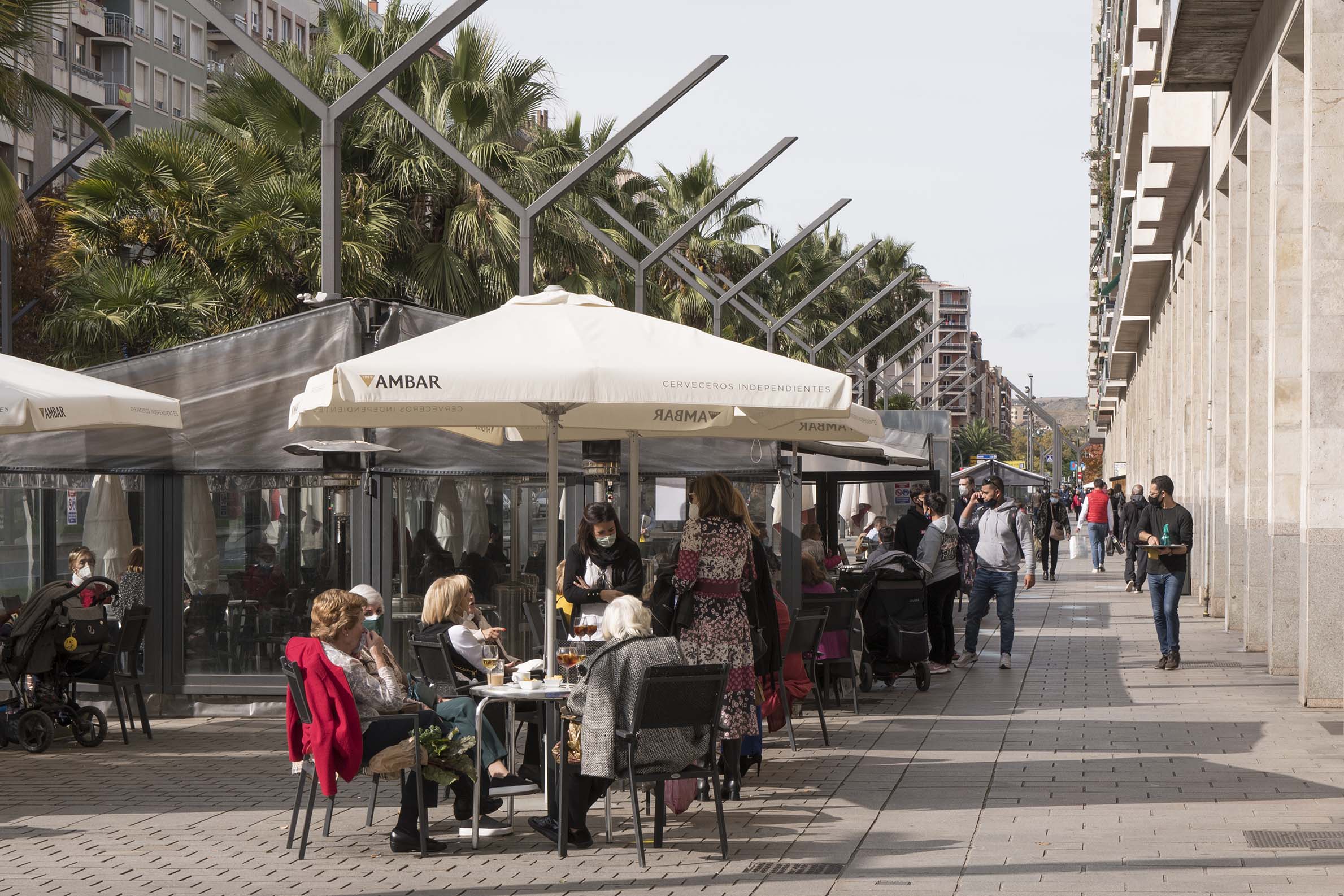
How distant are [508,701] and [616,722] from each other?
0.83 metres

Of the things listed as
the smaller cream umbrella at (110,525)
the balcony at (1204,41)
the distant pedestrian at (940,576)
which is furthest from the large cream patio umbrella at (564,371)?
the balcony at (1204,41)

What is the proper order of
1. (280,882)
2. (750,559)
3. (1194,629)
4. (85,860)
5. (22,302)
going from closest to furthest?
(280,882)
(85,860)
(750,559)
(1194,629)
(22,302)

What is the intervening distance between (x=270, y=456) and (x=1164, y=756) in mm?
7325

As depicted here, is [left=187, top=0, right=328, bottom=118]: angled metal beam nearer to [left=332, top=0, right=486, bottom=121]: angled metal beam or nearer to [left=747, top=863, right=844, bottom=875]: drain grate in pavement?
[left=332, top=0, right=486, bottom=121]: angled metal beam

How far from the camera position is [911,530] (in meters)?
18.3

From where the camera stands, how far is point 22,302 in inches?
1721

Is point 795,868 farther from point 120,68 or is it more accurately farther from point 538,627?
point 120,68

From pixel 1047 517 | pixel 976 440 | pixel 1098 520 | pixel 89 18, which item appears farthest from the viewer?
pixel 976 440

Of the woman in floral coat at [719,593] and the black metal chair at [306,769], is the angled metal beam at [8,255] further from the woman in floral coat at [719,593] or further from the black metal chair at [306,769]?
the black metal chair at [306,769]

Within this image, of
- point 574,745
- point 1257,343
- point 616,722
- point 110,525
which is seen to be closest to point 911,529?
point 1257,343

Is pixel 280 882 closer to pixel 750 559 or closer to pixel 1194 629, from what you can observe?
pixel 750 559

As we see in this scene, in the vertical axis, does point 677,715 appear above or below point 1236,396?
below

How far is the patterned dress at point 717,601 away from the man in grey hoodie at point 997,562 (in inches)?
272

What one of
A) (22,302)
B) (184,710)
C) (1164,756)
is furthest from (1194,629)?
(22,302)
